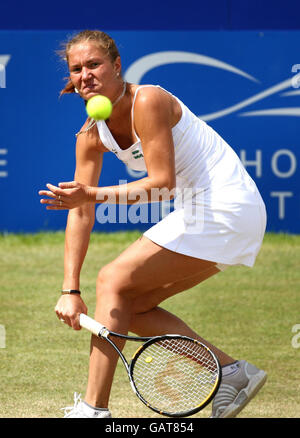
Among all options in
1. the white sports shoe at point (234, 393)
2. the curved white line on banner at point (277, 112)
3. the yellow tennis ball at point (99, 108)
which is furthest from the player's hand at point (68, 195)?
the curved white line on banner at point (277, 112)

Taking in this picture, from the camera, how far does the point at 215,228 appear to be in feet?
11.0

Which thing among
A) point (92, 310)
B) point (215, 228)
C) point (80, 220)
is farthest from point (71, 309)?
point (92, 310)

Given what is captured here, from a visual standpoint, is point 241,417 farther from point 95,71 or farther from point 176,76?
point 176,76

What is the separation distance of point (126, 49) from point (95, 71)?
5113 mm

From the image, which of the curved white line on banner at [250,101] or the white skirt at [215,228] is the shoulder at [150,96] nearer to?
the white skirt at [215,228]

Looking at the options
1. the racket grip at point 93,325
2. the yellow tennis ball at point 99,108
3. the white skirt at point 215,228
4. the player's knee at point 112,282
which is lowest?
the racket grip at point 93,325

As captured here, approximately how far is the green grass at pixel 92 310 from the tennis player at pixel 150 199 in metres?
0.68

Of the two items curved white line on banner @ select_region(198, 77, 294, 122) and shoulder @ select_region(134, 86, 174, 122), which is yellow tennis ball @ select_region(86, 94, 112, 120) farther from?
curved white line on banner @ select_region(198, 77, 294, 122)

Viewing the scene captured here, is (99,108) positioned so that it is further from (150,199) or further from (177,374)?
(177,374)

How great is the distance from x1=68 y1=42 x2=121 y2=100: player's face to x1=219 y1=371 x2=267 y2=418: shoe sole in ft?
4.36

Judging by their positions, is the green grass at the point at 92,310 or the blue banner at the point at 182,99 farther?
the blue banner at the point at 182,99

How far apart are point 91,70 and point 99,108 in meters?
0.24

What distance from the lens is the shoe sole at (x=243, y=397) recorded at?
11.6ft

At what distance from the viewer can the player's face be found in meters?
3.23
